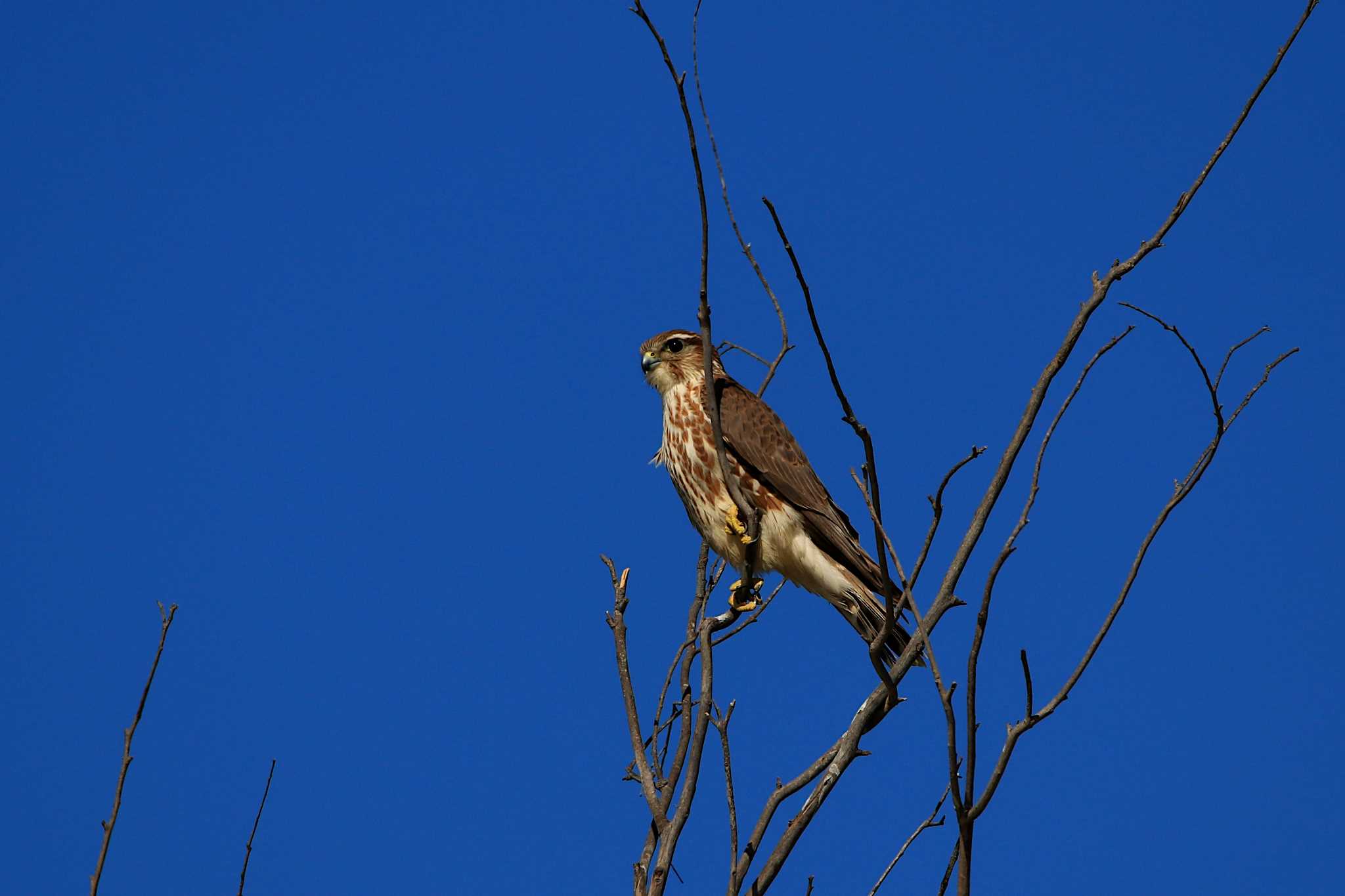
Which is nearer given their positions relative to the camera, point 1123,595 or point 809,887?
point 1123,595

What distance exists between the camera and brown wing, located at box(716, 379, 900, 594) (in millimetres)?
4531

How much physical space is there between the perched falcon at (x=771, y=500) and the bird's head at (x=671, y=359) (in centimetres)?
12

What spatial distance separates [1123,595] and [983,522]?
0.89 feet

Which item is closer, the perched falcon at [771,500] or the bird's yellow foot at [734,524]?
the bird's yellow foot at [734,524]

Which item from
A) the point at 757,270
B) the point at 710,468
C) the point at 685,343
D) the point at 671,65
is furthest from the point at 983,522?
the point at 685,343

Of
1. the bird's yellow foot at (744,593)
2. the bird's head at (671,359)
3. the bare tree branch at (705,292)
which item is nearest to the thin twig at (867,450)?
the bare tree branch at (705,292)

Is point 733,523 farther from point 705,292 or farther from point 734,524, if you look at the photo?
point 705,292

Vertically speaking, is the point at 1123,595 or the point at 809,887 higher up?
the point at 1123,595

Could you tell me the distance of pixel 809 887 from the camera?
235 centimetres

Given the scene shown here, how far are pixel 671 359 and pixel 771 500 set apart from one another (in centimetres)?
75

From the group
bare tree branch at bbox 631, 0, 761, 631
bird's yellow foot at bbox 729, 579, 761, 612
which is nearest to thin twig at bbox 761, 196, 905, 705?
bare tree branch at bbox 631, 0, 761, 631

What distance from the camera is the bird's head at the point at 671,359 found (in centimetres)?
490

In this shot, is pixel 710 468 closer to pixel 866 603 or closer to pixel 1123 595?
pixel 866 603

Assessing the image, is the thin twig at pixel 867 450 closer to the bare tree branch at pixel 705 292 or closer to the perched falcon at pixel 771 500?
the bare tree branch at pixel 705 292
